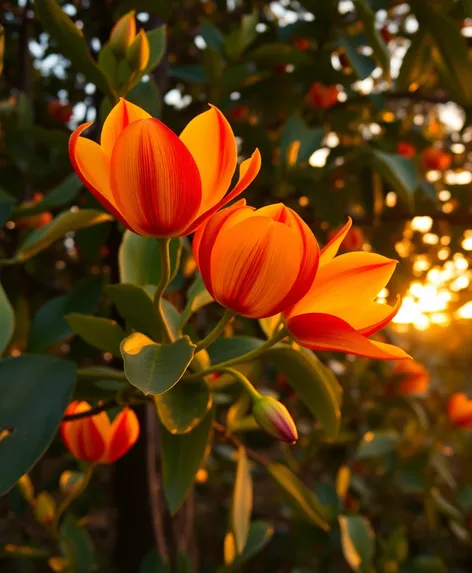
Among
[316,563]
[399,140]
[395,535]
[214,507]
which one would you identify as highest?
[399,140]

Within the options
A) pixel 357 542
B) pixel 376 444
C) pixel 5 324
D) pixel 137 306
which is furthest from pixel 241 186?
pixel 376 444

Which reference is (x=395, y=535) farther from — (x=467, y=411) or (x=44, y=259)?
(x=44, y=259)

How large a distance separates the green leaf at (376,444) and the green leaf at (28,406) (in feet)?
2.80

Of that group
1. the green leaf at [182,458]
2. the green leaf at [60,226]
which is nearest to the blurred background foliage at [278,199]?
the green leaf at [60,226]

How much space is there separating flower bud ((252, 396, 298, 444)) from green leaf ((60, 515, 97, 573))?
24.4 inches

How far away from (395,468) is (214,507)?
65cm

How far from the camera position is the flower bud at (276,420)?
375mm

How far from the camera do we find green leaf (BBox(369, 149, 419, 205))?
2.51 ft

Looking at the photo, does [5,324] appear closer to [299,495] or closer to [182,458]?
[182,458]

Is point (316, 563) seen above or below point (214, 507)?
above

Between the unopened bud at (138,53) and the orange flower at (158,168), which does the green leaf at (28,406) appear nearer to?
the orange flower at (158,168)

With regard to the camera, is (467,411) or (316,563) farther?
(316,563)

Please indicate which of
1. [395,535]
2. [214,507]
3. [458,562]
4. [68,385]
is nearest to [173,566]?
[395,535]

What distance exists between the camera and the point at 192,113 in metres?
1.10
